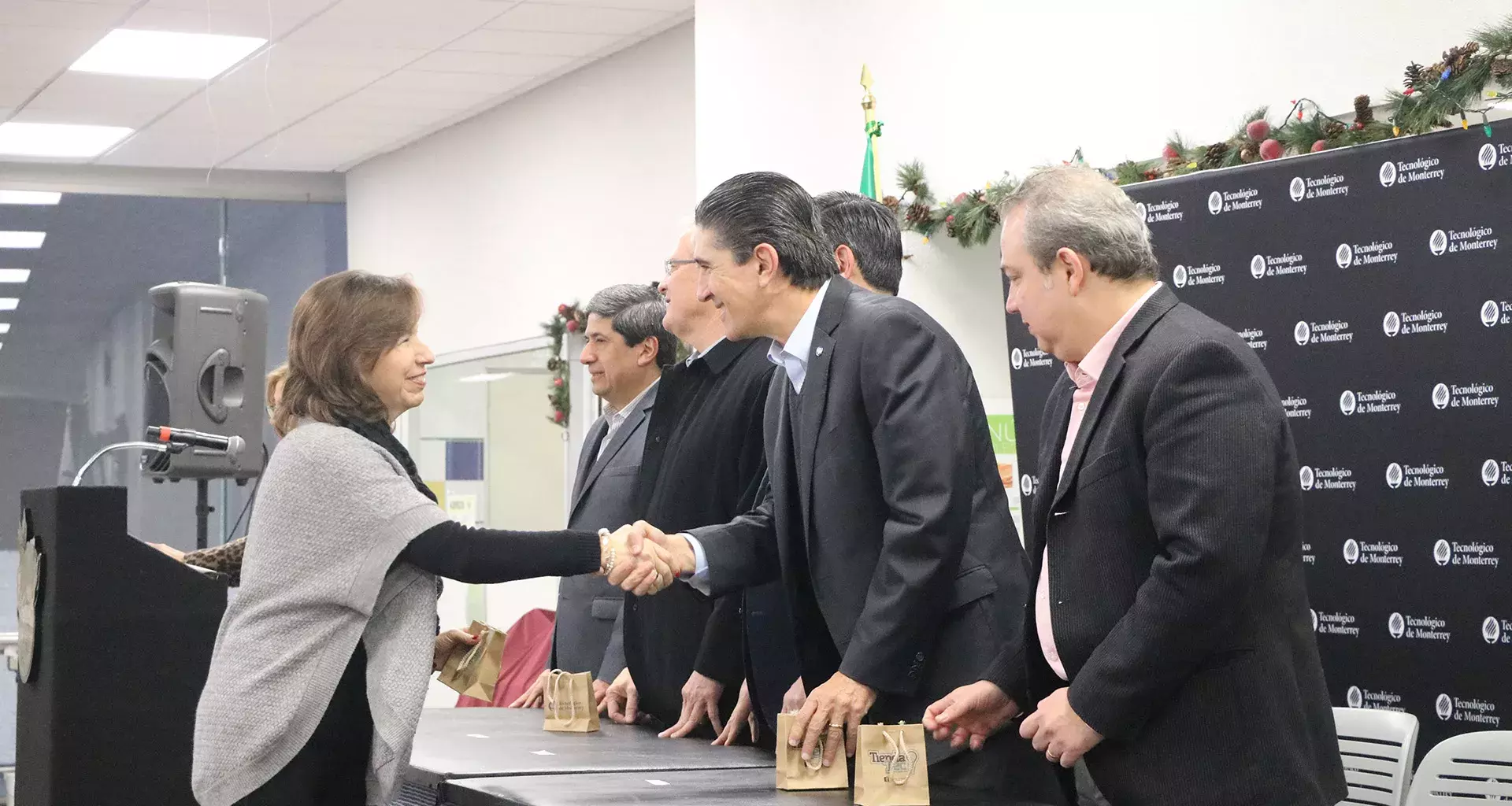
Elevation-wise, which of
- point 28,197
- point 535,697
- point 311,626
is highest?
point 28,197

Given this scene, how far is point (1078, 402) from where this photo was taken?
6.93 ft

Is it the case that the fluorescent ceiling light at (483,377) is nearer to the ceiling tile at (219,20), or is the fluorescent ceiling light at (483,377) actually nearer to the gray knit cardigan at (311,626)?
the ceiling tile at (219,20)

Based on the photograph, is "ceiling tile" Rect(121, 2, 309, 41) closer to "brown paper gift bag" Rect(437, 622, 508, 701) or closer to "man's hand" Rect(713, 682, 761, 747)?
"brown paper gift bag" Rect(437, 622, 508, 701)

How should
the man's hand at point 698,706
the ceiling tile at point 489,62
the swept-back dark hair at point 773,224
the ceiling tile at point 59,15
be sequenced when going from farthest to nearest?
the ceiling tile at point 489,62, the ceiling tile at point 59,15, the man's hand at point 698,706, the swept-back dark hair at point 773,224

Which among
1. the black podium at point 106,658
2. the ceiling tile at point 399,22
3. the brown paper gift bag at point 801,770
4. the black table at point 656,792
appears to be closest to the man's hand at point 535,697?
the black podium at point 106,658

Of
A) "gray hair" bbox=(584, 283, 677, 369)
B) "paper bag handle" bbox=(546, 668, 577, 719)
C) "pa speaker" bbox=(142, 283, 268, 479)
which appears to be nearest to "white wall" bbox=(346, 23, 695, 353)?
"pa speaker" bbox=(142, 283, 268, 479)

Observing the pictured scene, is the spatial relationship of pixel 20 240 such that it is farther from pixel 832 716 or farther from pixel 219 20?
pixel 832 716

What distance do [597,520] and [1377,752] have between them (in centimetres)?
175

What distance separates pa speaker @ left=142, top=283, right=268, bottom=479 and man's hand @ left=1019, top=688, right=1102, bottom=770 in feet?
14.7

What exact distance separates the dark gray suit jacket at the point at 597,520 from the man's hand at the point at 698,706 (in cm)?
57

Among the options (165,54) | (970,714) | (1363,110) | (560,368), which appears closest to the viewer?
(970,714)

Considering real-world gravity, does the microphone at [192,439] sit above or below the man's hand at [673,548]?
above

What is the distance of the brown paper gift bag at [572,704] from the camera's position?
8.62ft

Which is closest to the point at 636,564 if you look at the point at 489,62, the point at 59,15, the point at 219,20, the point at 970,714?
the point at 970,714
